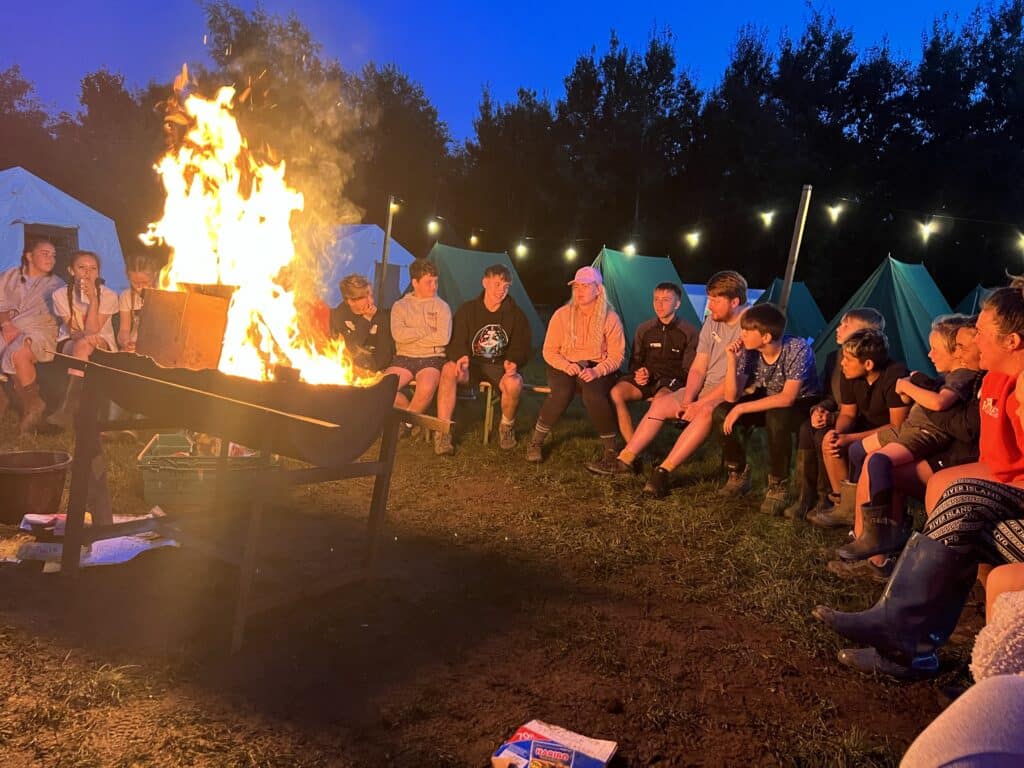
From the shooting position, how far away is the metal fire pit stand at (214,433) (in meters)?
2.79

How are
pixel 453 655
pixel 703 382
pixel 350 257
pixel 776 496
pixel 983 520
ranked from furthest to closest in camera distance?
pixel 350 257 → pixel 703 382 → pixel 776 496 → pixel 453 655 → pixel 983 520

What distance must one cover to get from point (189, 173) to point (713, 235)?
68.5ft

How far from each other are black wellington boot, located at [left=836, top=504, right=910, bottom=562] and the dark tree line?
16.5 meters

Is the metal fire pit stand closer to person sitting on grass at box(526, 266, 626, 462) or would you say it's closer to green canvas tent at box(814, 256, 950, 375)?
person sitting on grass at box(526, 266, 626, 462)

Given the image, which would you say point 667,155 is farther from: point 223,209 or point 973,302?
point 223,209

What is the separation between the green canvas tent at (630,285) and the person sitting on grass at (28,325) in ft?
26.5

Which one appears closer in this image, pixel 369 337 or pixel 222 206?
pixel 222 206

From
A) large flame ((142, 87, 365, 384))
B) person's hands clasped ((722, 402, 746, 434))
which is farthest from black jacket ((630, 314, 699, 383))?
large flame ((142, 87, 365, 384))

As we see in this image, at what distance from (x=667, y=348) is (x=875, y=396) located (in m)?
1.87

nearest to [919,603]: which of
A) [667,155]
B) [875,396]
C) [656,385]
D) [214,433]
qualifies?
[875,396]

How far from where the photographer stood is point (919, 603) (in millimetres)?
2574

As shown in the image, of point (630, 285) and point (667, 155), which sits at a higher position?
point (667, 155)

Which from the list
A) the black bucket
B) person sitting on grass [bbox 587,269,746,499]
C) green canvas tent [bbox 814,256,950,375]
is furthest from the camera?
green canvas tent [bbox 814,256,950,375]

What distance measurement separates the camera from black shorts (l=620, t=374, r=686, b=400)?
19.5ft
